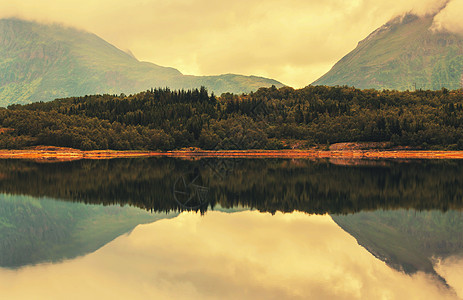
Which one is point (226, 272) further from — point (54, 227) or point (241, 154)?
point (241, 154)

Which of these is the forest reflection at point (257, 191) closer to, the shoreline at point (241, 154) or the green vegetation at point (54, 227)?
the green vegetation at point (54, 227)

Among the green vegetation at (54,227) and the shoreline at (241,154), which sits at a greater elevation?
the green vegetation at (54,227)

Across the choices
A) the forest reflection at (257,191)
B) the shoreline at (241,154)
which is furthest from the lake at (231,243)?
the shoreline at (241,154)

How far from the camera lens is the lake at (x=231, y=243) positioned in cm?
2214

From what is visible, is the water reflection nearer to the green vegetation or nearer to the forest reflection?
the green vegetation

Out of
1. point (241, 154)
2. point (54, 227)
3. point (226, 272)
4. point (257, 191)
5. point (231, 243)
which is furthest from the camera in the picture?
point (241, 154)

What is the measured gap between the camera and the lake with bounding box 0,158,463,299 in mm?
22141

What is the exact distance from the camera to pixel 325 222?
39531mm

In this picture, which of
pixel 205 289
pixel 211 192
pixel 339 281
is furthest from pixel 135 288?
pixel 211 192

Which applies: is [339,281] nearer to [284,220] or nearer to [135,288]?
[135,288]

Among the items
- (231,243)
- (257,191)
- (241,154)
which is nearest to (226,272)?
(231,243)

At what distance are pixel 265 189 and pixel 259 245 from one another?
31.5 metres

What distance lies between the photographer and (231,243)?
104ft

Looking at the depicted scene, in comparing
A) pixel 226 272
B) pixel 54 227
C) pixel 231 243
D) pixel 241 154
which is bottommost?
pixel 241 154
